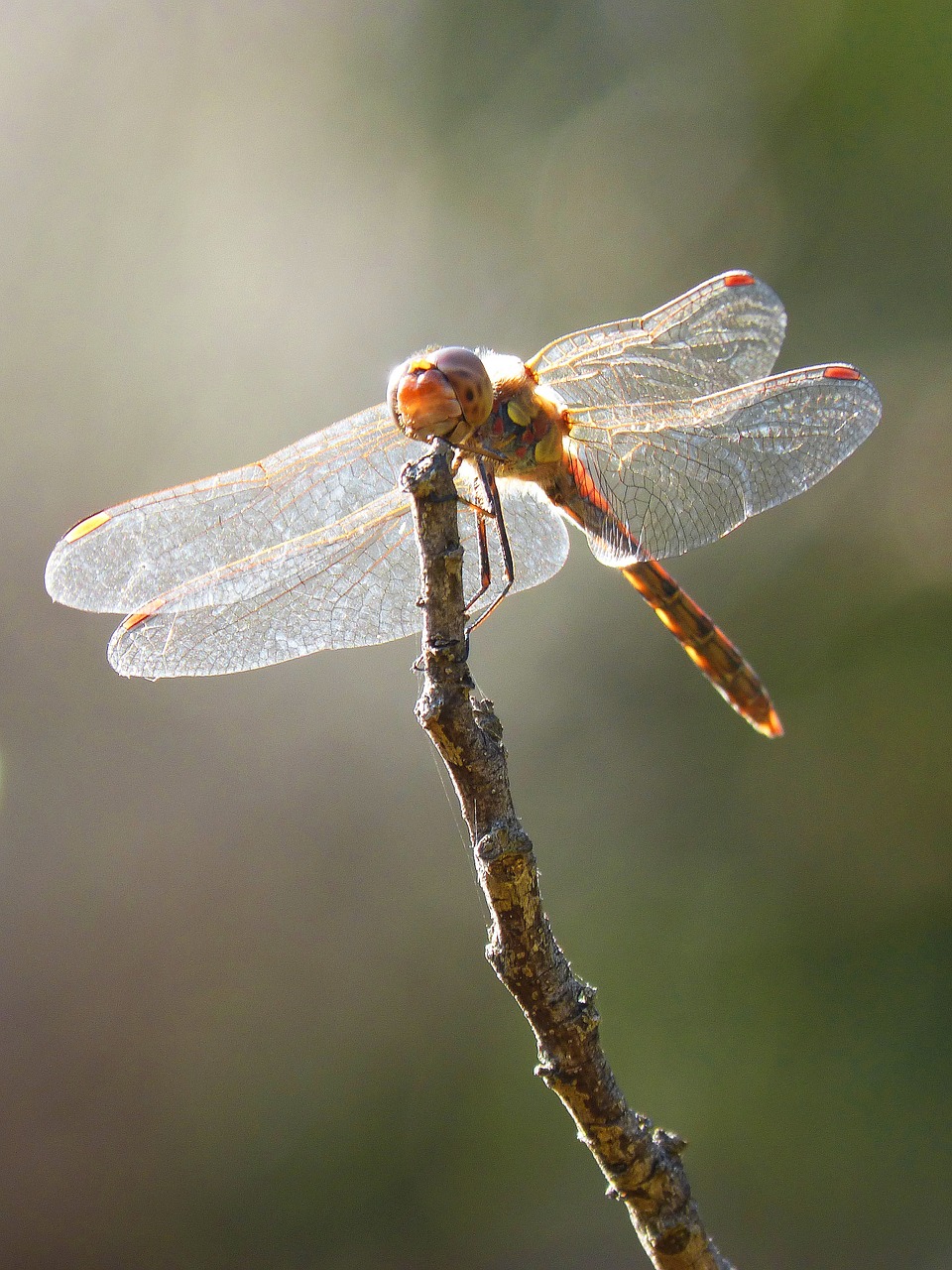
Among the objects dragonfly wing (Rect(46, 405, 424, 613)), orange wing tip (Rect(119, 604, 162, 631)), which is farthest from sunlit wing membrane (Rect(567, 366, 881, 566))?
orange wing tip (Rect(119, 604, 162, 631))

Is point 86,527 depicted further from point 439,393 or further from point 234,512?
point 439,393

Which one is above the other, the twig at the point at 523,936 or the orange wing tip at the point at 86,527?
the orange wing tip at the point at 86,527

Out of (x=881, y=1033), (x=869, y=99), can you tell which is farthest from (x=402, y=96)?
(x=881, y=1033)

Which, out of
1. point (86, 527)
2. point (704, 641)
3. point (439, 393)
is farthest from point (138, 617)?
point (704, 641)

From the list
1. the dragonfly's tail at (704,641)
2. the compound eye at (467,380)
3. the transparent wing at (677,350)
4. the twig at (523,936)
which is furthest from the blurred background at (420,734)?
the twig at (523,936)

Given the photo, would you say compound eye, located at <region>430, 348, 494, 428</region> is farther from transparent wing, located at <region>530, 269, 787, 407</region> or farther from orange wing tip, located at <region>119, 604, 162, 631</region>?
orange wing tip, located at <region>119, 604, 162, 631</region>

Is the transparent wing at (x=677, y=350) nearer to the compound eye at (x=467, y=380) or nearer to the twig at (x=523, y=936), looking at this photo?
the compound eye at (x=467, y=380)

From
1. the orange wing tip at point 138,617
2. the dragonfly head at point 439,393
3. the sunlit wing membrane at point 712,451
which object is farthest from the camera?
A: the sunlit wing membrane at point 712,451
